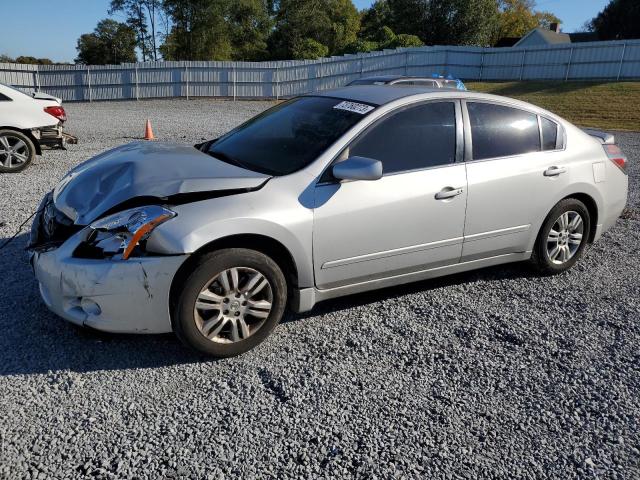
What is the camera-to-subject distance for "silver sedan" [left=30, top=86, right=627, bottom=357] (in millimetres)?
3178

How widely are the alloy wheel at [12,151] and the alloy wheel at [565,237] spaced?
26.1 ft

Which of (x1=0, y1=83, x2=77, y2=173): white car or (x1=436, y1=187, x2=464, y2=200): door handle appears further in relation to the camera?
(x1=0, y1=83, x2=77, y2=173): white car

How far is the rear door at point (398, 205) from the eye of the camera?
3607mm

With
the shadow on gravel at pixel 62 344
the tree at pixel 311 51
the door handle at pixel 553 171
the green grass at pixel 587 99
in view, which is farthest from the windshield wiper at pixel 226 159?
the tree at pixel 311 51

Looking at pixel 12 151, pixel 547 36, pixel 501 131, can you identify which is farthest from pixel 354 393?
pixel 547 36

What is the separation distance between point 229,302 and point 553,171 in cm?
298

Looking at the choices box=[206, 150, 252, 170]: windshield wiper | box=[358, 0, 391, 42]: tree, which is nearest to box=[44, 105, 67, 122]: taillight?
box=[206, 150, 252, 170]: windshield wiper

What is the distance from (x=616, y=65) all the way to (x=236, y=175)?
96.4 ft

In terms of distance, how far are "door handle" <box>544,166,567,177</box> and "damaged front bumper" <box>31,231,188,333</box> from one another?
3.11 meters

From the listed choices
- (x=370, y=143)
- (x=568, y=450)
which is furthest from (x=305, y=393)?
(x=370, y=143)

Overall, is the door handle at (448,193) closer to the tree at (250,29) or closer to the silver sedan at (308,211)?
the silver sedan at (308,211)

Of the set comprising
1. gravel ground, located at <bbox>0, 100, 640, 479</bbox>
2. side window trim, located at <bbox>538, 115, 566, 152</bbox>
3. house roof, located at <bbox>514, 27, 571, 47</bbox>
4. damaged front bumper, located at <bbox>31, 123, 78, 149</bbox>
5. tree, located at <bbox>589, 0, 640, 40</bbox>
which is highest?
tree, located at <bbox>589, 0, 640, 40</bbox>

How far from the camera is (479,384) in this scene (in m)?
3.24

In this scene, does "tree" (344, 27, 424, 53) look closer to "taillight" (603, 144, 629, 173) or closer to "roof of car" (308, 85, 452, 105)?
"taillight" (603, 144, 629, 173)
